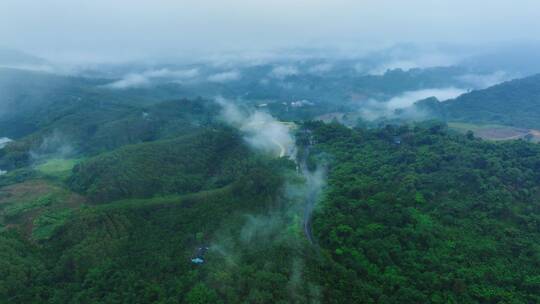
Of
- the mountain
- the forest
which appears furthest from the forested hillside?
the mountain

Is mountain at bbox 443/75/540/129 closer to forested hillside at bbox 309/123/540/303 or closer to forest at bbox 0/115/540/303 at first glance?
forest at bbox 0/115/540/303

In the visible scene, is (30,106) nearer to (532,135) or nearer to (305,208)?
(305,208)

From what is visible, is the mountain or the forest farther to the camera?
the mountain

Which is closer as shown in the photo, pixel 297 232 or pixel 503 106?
pixel 297 232

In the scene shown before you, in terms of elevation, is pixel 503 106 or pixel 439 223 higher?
pixel 503 106

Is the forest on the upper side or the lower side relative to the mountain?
lower

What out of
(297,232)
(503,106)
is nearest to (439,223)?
(297,232)

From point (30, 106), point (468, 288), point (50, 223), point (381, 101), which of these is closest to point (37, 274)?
point (50, 223)

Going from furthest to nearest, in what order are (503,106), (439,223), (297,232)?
(503,106) → (297,232) → (439,223)

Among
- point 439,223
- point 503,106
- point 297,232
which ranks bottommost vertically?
point 297,232

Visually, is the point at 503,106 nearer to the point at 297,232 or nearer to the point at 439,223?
the point at 439,223

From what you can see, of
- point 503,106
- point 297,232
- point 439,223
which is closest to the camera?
point 439,223
